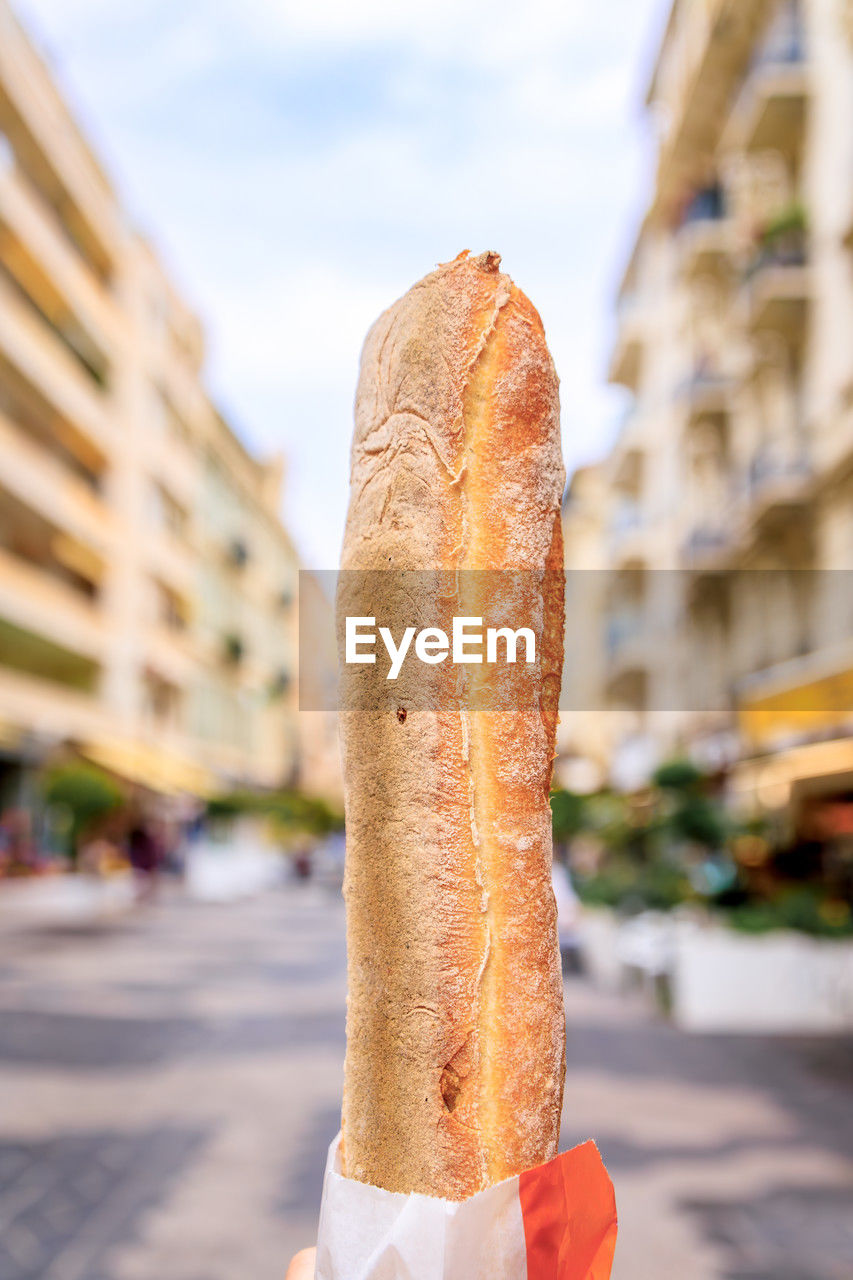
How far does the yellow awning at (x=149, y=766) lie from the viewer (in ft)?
103

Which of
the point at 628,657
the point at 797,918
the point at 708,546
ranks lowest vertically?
the point at 797,918

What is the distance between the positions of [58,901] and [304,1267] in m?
19.6

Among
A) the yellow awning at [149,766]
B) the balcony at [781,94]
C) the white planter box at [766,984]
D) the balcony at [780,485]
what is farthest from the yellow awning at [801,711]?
the yellow awning at [149,766]

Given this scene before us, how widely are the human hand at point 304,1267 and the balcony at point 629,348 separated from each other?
1217 inches

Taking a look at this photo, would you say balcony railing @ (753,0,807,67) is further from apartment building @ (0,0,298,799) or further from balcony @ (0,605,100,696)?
balcony @ (0,605,100,696)

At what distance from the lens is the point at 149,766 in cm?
3450

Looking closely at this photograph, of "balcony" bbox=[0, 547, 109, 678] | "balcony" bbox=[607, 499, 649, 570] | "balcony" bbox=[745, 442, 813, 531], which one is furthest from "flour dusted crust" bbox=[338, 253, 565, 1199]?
"balcony" bbox=[607, 499, 649, 570]

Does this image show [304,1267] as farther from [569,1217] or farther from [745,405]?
[745,405]

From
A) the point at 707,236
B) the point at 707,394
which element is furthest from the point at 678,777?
the point at 707,236

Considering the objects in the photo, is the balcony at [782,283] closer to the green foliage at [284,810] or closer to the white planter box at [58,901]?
the white planter box at [58,901]

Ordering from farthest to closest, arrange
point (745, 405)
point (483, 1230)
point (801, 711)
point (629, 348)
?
point (629, 348), point (745, 405), point (801, 711), point (483, 1230)

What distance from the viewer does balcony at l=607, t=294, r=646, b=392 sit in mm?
31047

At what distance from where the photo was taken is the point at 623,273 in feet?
113

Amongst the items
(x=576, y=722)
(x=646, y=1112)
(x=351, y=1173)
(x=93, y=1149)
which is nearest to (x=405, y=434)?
(x=351, y=1173)
